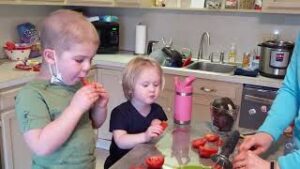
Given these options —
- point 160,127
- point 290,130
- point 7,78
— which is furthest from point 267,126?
point 7,78

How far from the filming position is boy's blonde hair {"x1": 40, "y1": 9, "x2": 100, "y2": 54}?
968 millimetres

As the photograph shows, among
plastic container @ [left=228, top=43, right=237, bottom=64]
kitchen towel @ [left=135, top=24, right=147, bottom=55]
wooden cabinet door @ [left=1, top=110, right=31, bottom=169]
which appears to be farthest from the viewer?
kitchen towel @ [left=135, top=24, right=147, bottom=55]

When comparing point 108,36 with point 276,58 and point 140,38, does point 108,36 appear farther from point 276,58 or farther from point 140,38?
point 276,58

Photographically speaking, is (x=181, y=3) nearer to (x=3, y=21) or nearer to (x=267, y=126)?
(x=3, y=21)

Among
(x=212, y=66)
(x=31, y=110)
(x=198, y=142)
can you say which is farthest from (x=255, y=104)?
(x=31, y=110)

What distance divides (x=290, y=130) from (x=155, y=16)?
83.5 inches

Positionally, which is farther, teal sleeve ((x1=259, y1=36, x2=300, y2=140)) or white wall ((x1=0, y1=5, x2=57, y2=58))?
white wall ((x1=0, y1=5, x2=57, y2=58))

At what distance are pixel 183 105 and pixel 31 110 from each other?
586 mm

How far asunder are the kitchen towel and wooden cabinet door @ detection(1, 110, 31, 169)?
1.39 meters

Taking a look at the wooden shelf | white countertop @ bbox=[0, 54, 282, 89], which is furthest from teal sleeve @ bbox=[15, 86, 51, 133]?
the wooden shelf

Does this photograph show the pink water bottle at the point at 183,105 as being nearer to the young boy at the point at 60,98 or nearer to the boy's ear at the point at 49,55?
the young boy at the point at 60,98

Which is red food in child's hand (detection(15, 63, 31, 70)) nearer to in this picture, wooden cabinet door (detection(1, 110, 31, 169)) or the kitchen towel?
wooden cabinet door (detection(1, 110, 31, 169))

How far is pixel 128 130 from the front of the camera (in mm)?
1297

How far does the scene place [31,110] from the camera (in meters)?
0.95
